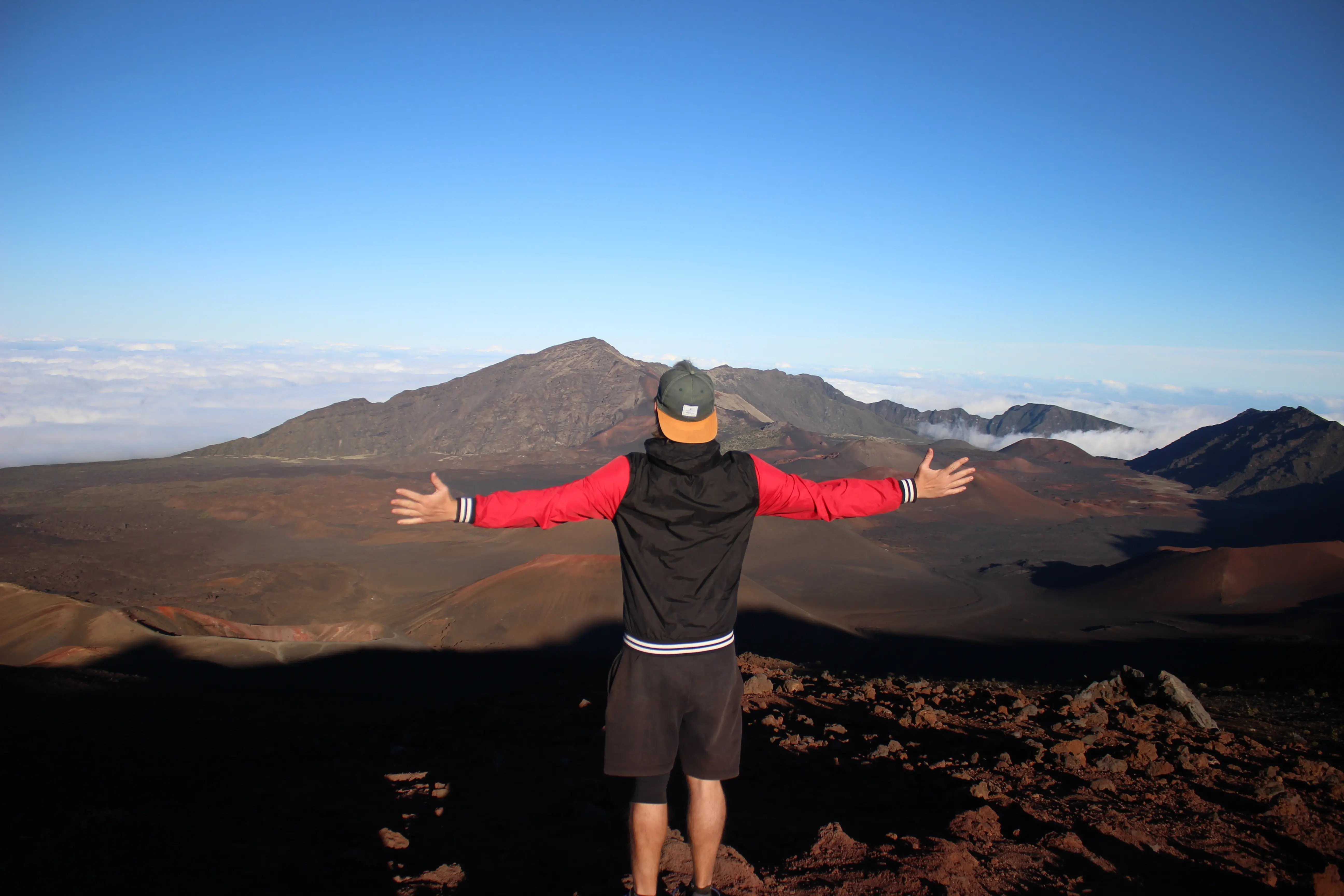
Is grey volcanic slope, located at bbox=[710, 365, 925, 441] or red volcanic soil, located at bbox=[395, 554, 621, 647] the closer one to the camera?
red volcanic soil, located at bbox=[395, 554, 621, 647]

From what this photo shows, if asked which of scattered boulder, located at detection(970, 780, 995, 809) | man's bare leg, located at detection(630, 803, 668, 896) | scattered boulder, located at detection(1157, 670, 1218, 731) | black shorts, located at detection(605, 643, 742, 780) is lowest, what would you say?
scattered boulder, located at detection(1157, 670, 1218, 731)

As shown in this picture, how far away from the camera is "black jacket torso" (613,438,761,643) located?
268 cm

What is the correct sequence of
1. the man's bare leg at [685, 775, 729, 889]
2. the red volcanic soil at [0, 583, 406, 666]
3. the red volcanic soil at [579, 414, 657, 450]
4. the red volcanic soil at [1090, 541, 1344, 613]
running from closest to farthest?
1. the man's bare leg at [685, 775, 729, 889]
2. the red volcanic soil at [0, 583, 406, 666]
3. the red volcanic soil at [1090, 541, 1344, 613]
4. the red volcanic soil at [579, 414, 657, 450]

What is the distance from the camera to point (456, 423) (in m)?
89.8

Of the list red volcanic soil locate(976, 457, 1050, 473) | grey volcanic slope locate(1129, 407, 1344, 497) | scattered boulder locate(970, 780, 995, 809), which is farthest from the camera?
red volcanic soil locate(976, 457, 1050, 473)

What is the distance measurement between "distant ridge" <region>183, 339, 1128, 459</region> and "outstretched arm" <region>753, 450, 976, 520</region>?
71338 mm

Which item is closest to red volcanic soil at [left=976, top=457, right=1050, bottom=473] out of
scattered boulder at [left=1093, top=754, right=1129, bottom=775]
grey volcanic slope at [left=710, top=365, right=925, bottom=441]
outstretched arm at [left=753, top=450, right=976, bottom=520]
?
grey volcanic slope at [left=710, top=365, right=925, bottom=441]

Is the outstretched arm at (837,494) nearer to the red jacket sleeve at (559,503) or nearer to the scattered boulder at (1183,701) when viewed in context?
the red jacket sleeve at (559,503)

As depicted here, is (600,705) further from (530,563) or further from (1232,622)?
(1232,622)

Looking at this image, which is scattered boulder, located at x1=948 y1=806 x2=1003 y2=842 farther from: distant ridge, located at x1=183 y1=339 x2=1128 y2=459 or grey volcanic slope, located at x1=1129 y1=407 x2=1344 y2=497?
grey volcanic slope, located at x1=1129 y1=407 x2=1344 y2=497

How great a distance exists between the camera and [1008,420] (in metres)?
130

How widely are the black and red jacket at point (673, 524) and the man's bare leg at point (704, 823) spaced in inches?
22.1

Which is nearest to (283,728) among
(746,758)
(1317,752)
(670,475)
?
(746,758)

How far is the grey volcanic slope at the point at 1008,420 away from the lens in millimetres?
124250
